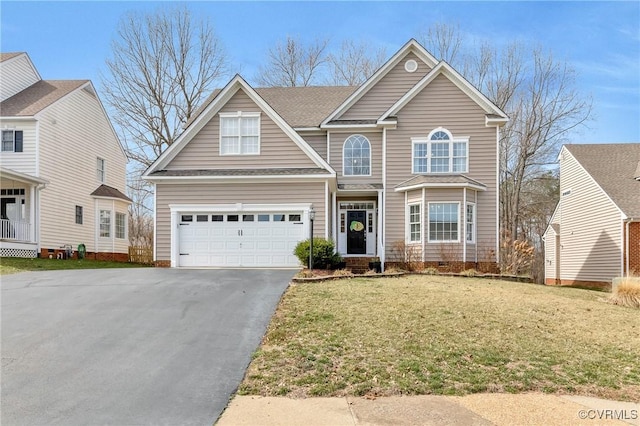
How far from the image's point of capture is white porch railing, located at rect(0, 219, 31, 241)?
67.4 ft

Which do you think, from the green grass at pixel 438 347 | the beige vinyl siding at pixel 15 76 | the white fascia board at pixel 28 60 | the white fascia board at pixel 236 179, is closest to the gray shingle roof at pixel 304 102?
the white fascia board at pixel 236 179

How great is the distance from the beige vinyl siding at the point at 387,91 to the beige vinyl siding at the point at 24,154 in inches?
540

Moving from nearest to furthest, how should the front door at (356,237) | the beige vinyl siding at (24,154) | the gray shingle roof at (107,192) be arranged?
the front door at (356,237) → the beige vinyl siding at (24,154) → the gray shingle roof at (107,192)

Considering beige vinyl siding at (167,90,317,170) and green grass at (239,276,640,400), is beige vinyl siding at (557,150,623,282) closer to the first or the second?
green grass at (239,276,640,400)

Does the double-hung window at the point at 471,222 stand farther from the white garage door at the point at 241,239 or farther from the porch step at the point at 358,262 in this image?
the white garage door at the point at 241,239

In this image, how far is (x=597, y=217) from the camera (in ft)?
72.2

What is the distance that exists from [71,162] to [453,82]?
60.2ft

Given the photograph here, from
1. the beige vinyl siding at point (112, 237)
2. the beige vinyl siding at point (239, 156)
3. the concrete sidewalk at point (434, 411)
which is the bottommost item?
the concrete sidewalk at point (434, 411)

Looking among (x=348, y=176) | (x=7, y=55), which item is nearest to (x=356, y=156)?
(x=348, y=176)

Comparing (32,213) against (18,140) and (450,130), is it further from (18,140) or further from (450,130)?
(450,130)

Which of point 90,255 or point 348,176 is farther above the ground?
point 348,176

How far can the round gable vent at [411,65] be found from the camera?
2062cm

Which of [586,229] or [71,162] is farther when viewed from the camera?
[71,162]

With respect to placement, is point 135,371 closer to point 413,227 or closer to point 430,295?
point 430,295
